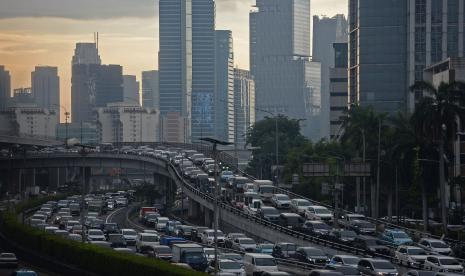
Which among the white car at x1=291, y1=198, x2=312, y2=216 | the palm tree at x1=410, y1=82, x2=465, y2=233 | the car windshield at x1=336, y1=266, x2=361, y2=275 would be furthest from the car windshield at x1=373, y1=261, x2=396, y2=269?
the white car at x1=291, y1=198, x2=312, y2=216

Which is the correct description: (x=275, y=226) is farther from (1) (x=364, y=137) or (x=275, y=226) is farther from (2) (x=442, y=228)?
(1) (x=364, y=137)

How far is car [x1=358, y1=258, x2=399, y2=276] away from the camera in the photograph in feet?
227

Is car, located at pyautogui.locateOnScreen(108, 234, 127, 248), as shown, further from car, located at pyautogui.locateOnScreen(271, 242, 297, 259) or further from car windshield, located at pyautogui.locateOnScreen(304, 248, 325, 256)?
car windshield, located at pyautogui.locateOnScreen(304, 248, 325, 256)

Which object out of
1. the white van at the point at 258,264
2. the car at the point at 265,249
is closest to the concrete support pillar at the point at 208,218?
the car at the point at 265,249

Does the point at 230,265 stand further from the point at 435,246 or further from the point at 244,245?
the point at 435,246

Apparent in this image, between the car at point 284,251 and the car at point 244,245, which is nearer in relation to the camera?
the car at point 284,251

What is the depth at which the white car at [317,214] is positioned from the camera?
110938 millimetres

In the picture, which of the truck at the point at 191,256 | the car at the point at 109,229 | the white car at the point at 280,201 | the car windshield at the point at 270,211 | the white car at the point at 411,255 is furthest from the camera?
the white car at the point at 280,201

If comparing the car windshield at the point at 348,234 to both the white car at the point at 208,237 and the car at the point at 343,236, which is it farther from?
the white car at the point at 208,237

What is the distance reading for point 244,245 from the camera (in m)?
91.9

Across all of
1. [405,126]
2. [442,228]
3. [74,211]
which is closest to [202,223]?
[74,211]

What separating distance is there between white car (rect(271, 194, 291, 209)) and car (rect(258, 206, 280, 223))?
235 inches

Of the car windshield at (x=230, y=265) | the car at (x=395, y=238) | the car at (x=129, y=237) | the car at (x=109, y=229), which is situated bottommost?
the car at (x=109, y=229)

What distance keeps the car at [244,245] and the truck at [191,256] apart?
15321mm
